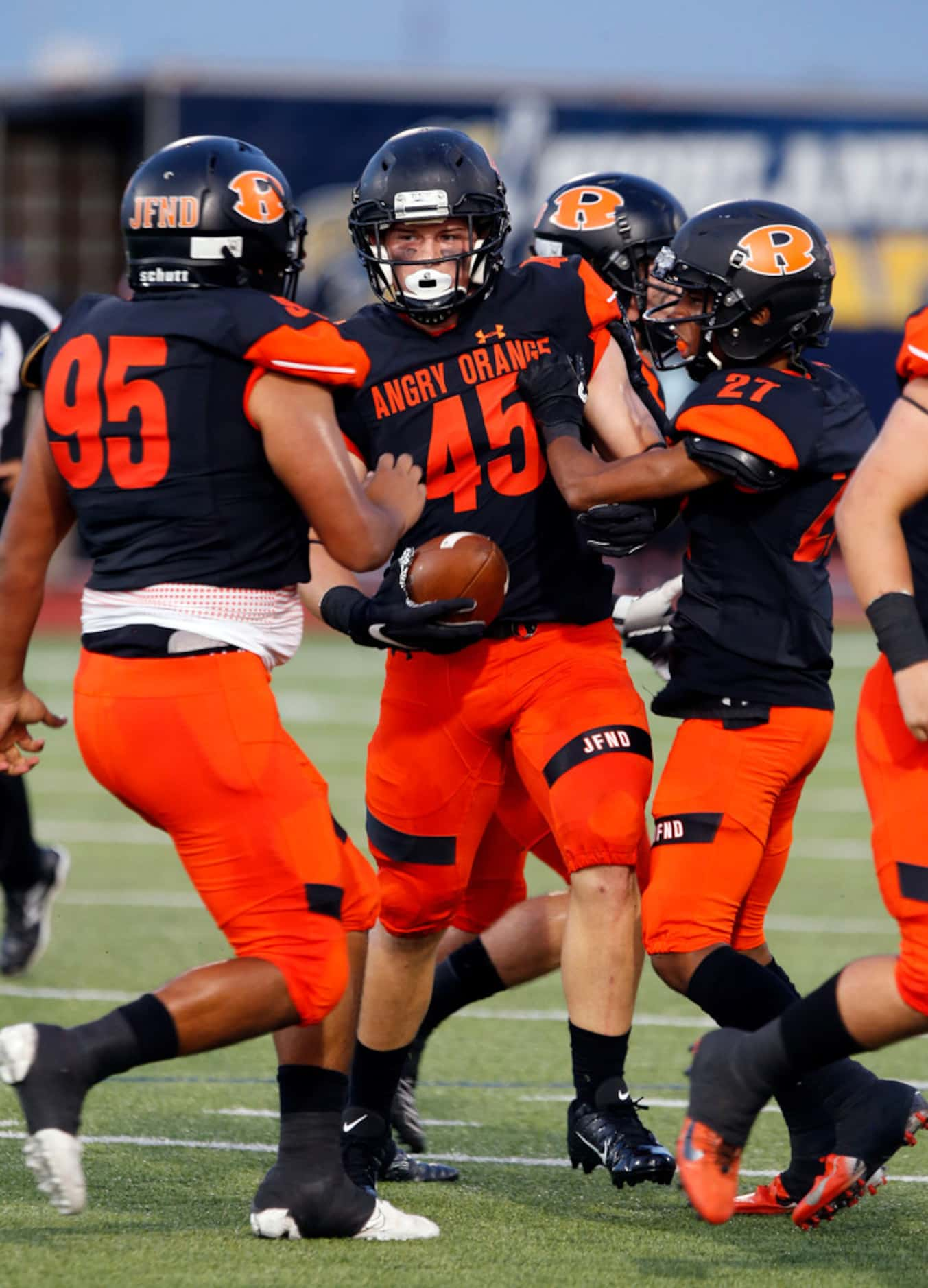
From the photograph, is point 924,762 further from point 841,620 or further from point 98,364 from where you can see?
point 841,620

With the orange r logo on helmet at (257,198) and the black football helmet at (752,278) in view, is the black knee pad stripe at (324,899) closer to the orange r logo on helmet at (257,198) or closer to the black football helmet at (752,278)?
the orange r logo on helmet at (257,198)

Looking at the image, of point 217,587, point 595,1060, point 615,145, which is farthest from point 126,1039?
point 615,145

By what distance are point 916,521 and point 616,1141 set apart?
4.54 ft

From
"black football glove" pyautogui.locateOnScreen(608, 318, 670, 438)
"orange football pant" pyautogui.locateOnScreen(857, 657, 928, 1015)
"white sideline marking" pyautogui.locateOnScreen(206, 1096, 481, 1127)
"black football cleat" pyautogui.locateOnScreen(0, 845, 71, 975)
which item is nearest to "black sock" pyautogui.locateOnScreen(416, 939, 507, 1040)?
"white sideline marking" pyautogui.locateOnScreen(206, 1096, 481, 1127)

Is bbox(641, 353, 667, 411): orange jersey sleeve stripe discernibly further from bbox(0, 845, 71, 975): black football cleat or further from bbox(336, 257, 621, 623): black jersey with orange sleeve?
bbox(0, 845, 71, 975): black football cleat

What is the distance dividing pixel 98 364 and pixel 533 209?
1773 centimetres

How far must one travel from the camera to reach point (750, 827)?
154 inches

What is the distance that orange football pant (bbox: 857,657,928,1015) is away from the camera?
10.7 ft

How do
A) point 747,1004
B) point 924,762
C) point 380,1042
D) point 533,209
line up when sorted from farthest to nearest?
point 533,209
point 380,1042
point 747,1004
point 924,762

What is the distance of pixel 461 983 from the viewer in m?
4.64

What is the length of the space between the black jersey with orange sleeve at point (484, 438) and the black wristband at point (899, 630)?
3.55 ft

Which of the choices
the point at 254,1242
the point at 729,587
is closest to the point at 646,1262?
the point at 254,1242

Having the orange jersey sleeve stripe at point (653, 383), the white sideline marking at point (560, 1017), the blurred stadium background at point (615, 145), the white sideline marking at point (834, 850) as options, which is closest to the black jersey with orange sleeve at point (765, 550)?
the orange jersey sleeve stripe at point (653, 383)

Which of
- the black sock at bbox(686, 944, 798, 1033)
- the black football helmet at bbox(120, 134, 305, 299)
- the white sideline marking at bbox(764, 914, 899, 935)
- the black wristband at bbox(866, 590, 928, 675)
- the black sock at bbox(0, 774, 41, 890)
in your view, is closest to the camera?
the black wristband at bbox(866, 590, 928, 675)
